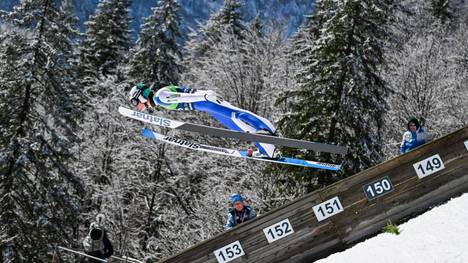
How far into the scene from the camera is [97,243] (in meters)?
8.61

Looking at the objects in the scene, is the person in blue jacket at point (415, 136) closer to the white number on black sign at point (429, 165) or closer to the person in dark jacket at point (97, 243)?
the white number on black sign at point (429, 165)

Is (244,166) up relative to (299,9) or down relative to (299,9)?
down

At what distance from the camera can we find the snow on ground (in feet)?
16.5

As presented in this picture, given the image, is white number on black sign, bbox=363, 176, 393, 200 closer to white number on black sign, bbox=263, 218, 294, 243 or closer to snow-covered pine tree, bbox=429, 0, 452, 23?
white number on black sign, bbox=263, 218, 294, 243

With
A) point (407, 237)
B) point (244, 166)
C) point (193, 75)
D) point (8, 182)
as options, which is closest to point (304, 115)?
point (244, 166)

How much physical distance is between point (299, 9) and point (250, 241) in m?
144

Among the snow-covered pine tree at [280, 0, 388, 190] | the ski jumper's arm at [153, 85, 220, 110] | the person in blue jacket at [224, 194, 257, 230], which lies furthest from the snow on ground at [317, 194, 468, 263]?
the snow-covered pine tree at [280, 0, 388, 190]

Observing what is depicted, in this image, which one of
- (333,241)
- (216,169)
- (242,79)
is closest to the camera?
(333,241)

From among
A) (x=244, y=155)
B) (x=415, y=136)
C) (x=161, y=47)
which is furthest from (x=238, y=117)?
(x=161, y=47)

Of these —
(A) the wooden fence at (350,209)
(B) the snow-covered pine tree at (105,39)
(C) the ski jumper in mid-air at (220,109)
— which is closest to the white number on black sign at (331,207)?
(A) the wooden fence at (350,209)

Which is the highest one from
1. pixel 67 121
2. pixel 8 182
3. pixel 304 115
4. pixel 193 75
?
pixel 193 75

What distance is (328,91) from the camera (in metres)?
16.0

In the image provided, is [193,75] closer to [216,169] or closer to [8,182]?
[216,169]

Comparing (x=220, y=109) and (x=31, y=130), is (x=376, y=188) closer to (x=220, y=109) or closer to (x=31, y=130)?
(x=220, y=109)
